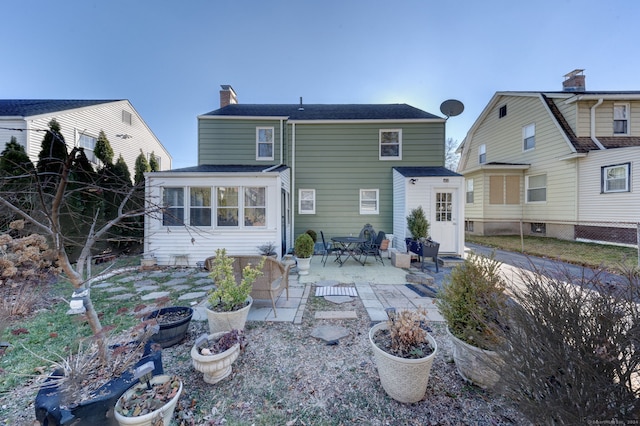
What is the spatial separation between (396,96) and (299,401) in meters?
13.5

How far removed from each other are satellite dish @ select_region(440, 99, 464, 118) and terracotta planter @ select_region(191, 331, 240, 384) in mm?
9964

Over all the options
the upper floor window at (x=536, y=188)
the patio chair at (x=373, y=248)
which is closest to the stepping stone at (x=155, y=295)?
the patio chair at (x=373, y=248)

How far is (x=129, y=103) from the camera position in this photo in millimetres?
14672

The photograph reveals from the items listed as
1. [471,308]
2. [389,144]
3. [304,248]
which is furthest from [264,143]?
[471,308]

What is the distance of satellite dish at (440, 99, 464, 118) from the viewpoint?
28.7ft

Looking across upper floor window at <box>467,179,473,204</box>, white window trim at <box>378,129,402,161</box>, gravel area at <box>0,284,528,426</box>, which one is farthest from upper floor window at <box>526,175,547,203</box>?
gravel area at <box>0,284,528,426</box>

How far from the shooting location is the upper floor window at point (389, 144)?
9613 millimetres

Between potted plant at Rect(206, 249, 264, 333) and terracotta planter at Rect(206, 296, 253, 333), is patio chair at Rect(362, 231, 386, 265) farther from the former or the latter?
terracotta planter at Rect(206, 296, 253, 333)

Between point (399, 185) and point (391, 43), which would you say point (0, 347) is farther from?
point (391, 43)

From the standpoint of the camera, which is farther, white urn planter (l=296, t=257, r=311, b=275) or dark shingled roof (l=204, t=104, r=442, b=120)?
dark shingled roof (l=204, t=104, r=442, b=120)

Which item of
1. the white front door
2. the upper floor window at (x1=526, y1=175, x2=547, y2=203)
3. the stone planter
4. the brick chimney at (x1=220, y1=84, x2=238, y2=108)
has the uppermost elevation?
the brick chimney at (x1=220, y1=84, x2=238, y2=108)

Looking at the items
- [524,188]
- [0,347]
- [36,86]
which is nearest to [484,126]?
[524,188]

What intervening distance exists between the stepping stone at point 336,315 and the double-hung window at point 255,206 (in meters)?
4.05

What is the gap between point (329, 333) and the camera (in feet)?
10.8
